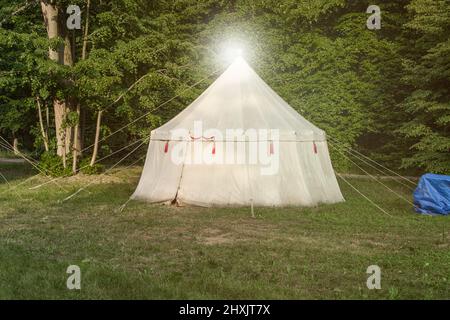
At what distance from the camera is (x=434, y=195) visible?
11.8 meters

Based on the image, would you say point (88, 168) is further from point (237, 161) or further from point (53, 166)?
point (237, 161)

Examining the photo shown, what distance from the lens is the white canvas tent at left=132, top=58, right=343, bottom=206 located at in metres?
12.3

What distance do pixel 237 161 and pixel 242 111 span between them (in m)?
1.38

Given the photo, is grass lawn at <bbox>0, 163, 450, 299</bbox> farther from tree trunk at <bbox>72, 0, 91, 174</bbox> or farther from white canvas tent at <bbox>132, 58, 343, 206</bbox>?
tree trunk at <bbox>72, 0, 91, 174</bbox>

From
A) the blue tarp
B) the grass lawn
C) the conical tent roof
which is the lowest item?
the grass lawn

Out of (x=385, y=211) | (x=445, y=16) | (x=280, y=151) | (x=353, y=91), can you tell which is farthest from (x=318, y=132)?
(x=353, y=91)

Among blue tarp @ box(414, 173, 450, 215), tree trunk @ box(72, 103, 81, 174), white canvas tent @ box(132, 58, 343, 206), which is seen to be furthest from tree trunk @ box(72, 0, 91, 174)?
blue tarp @ box(414, 173, 450, 215)

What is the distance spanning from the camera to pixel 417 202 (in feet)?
39.7

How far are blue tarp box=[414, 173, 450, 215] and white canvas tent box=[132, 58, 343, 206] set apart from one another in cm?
205

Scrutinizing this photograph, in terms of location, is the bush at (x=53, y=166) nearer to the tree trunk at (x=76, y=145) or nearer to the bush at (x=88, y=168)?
the tree trunk at (x=76, y=145)

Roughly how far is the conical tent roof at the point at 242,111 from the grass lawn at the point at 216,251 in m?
1.93

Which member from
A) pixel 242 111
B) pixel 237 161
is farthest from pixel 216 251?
pixel 242 111

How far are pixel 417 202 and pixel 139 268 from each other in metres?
7.43
